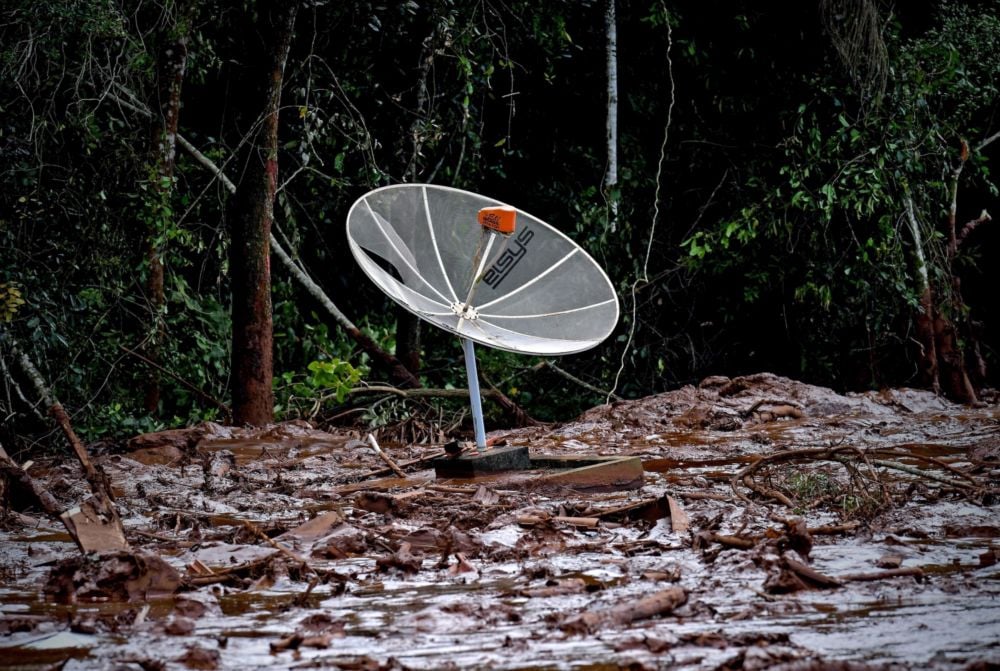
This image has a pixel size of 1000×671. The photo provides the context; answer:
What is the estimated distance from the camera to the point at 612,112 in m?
13.2

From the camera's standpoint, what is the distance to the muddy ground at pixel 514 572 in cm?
306

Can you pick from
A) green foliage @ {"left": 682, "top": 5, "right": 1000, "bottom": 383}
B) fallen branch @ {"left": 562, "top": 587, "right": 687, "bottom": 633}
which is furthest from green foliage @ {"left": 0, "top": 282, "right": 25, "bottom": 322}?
green foliage @ {"left": 682, "top": 5, "right": 1000, "bottom": 383}

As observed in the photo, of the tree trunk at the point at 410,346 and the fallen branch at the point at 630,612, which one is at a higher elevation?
the tree trunk at the point at 410,346

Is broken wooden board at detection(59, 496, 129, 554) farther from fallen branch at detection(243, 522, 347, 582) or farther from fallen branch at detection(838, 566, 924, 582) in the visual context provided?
fallen branch at detection(838, 566, 924, 582)

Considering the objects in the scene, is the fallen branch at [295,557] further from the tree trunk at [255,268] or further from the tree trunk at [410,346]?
the tree trunk at [410,346]

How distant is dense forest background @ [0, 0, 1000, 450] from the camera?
32.9 ft

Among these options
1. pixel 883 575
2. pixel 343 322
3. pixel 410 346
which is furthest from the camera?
pixel 410 346

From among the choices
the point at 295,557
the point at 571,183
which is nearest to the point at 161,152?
the point at 571,183

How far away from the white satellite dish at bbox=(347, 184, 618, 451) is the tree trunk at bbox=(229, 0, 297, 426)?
2.39m

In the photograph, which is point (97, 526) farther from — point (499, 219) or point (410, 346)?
point (410, 346)

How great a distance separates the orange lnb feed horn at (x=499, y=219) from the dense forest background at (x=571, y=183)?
3196 mm

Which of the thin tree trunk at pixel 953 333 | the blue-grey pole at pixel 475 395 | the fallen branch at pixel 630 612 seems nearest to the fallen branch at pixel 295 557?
the fallen branch at pixel 630 612

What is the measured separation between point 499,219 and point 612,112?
6.44 meters

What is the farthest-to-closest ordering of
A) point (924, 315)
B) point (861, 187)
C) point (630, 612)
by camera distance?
point (924, 315)
point (861, 187)
point (630, 612)
